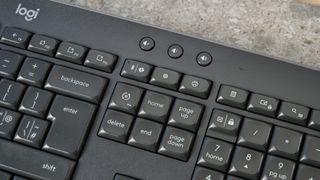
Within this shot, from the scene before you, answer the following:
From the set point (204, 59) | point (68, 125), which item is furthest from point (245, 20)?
point (68, 125)

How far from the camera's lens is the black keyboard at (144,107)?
1.07 feet

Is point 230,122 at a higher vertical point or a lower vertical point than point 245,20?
lower

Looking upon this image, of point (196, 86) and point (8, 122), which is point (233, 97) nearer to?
point (196, 86)

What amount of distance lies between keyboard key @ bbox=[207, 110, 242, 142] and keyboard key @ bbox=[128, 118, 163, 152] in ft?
0.12

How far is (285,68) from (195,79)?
69 mm

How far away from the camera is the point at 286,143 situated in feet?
1.07

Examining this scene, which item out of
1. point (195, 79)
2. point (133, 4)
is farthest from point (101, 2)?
point (195, 79)

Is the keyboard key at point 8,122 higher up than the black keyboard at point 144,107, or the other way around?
the black keyboard at point 144,107

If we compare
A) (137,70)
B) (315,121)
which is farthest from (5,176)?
(315,121)

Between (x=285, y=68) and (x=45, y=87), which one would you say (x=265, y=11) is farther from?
(x=45, y=87)

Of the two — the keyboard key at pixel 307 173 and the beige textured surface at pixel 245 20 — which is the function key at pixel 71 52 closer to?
the beige textured surface at pixel 245 20

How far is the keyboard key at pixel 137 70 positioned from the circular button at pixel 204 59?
4 cm

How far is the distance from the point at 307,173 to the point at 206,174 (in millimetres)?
70

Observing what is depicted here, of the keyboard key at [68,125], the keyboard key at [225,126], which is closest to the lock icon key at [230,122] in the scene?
the keyboard key at [225,126]
